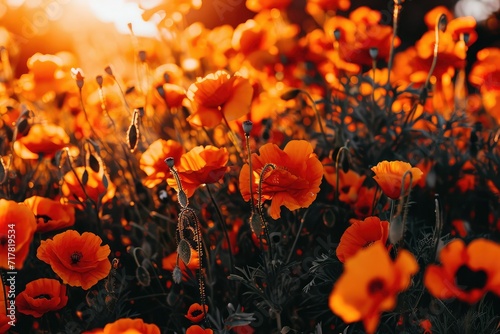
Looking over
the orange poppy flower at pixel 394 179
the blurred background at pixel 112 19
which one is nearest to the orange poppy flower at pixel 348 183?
the orange poppy flower at pixel 394 179

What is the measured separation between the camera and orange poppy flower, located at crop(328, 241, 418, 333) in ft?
2.81

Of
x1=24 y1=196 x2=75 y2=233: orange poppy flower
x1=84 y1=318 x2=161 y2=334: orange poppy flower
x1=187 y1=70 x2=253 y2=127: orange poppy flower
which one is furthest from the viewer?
x1=187 y1=70 x2=253 y2=127: orange poppy flower

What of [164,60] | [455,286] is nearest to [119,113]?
[164,60]

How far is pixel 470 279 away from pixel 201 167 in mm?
779

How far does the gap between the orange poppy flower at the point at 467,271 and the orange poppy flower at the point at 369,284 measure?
0.18 m

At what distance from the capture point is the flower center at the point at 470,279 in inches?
41.2

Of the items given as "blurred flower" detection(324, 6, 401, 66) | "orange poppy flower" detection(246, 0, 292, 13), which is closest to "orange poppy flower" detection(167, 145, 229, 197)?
"blurred flower" detection(324, 6, 401, 66)

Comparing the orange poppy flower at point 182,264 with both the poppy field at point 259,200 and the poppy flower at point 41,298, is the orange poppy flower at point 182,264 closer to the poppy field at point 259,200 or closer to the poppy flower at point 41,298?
the poppy field at point 259,200

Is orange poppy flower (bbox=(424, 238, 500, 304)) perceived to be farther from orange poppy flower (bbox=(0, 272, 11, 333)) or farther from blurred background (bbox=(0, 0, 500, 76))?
blurred background (bbox=(0, 0, 500, 76))

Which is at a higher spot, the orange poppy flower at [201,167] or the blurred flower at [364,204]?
the orange poppy flower at [201,167]

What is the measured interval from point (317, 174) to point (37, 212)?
0.77 meters

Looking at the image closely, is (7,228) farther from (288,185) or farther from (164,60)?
(164,60)

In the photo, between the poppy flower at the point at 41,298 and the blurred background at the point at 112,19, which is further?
the blurred background at the point at 112,19

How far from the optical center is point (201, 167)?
161cm
